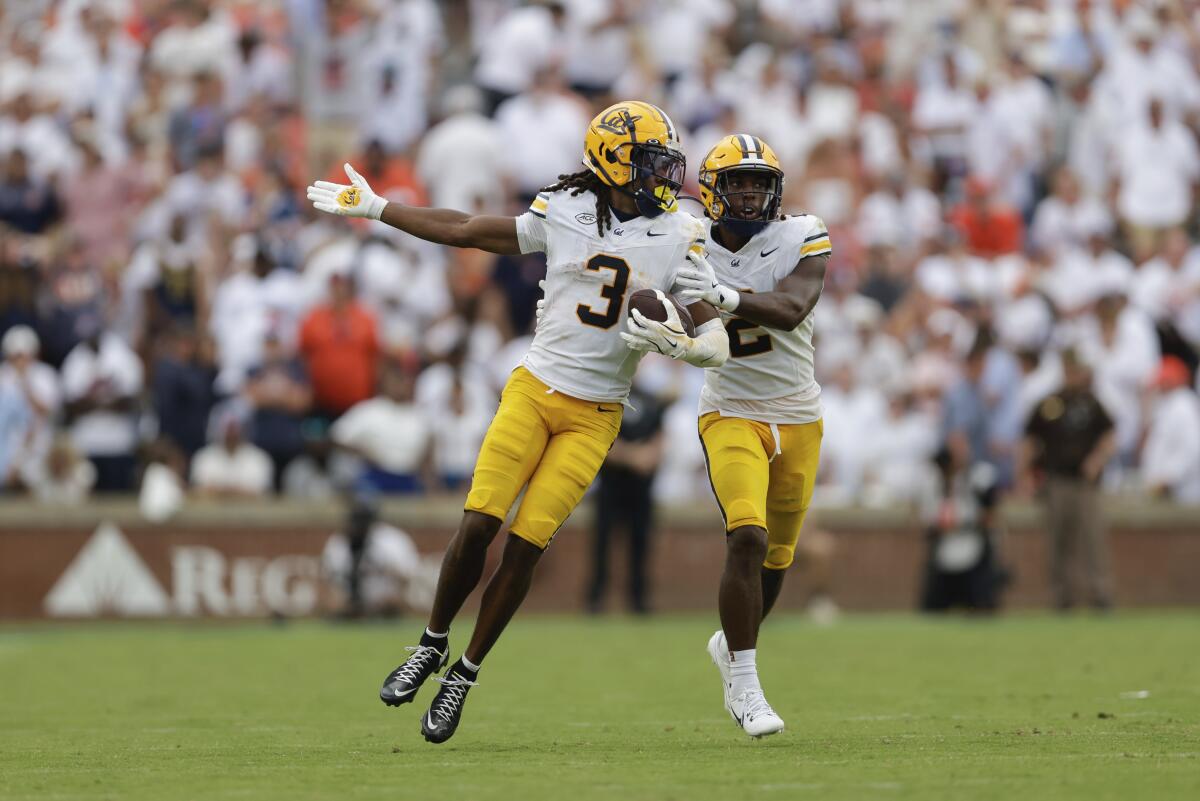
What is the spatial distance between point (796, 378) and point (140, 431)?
970 centimetres

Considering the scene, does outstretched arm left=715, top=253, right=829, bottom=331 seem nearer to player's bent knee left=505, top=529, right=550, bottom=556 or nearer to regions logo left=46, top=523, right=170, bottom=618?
player's bent knee left=505, top=529, right=550, bottom=556

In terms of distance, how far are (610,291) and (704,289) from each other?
419mm

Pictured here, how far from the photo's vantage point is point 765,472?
853 centimetres

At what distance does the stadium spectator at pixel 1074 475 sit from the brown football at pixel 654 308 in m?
9.90

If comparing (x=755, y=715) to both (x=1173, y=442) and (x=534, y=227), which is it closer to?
(x=534, y=227)

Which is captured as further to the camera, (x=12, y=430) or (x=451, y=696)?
(x=12, y=430)

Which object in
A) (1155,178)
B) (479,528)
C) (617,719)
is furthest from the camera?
(1155,178)

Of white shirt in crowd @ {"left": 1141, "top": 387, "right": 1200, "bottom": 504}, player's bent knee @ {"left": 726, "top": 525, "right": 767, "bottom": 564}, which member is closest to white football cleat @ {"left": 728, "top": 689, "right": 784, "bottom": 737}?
player's bent knee @ {"left": 726, "top": 525, "right": 767, "bottom": 564}

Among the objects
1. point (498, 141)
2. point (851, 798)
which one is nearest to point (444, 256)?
point (498, 141)

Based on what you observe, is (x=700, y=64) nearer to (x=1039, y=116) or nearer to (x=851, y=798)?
(x=1039, y=116)

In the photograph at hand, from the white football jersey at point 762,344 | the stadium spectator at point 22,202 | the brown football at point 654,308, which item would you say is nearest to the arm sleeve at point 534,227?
the brown football at point 654,308

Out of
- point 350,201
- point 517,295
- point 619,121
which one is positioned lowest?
point 517,295

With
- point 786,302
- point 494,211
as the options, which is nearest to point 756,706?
point 786,302

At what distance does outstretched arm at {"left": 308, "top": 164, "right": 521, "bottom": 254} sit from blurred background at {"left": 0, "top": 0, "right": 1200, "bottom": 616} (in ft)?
25.2
